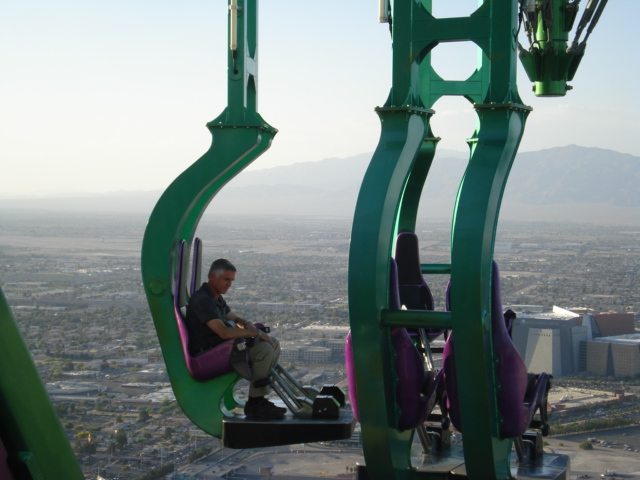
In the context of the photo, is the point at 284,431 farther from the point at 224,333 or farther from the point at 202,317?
the point at 202,317

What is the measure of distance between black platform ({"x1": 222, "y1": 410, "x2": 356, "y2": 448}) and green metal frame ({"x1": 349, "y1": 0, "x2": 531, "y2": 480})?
0.16m

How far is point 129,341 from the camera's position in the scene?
102ft

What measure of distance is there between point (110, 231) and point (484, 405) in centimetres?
6086

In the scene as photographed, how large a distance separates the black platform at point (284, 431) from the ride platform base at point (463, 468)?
352mm

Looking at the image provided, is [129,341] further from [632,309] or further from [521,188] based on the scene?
[521,188]

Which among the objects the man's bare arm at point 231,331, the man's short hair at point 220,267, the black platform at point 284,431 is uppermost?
the man's short hair at point 220,267

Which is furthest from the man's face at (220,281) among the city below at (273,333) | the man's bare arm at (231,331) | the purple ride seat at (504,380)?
the city below at (273,333)

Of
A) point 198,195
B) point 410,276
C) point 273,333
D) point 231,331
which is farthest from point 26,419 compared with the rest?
point 273,333

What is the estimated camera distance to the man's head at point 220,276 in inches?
213

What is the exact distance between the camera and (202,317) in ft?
17.8

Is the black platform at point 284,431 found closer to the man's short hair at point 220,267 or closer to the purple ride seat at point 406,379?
the purple ride seat at point 406,379

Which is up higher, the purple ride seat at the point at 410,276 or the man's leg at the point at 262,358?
the purple ride seat at the point at 410,276

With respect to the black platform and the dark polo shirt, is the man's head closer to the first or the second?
the dark polo shirt

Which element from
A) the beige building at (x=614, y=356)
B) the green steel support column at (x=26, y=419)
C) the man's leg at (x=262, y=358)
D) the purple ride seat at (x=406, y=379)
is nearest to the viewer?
the green steel support column at (x=26, y=419)
